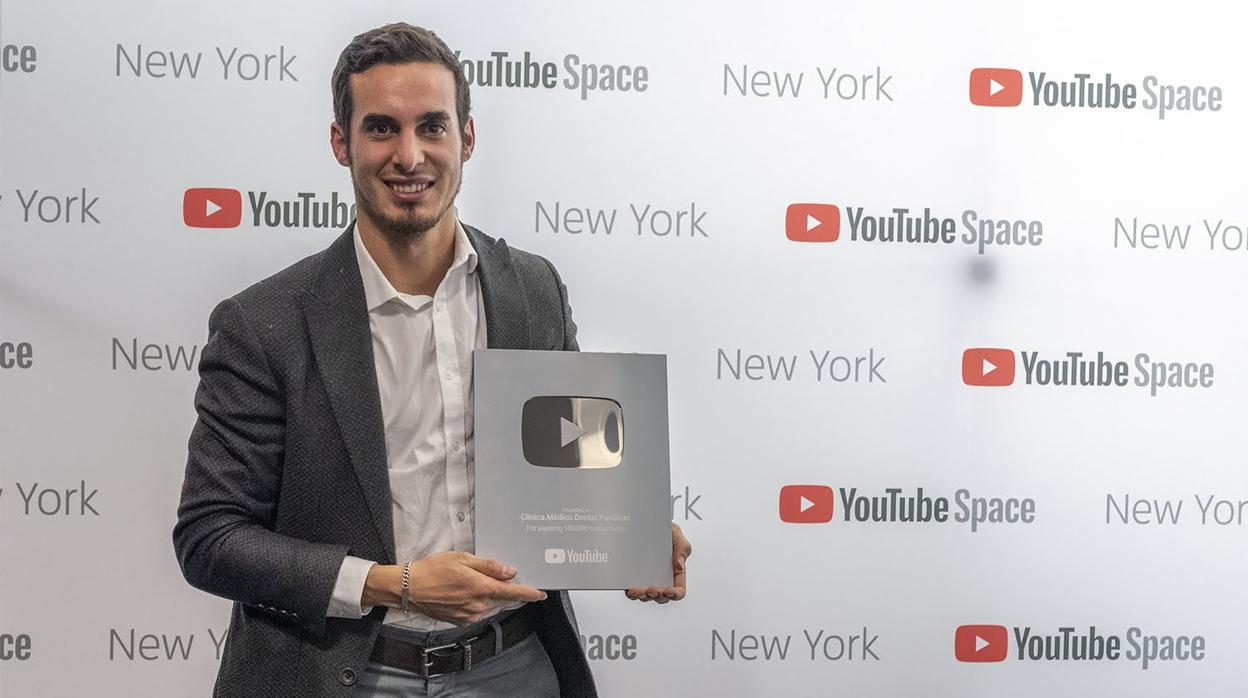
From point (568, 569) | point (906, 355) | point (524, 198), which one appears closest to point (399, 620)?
point (568, 569)

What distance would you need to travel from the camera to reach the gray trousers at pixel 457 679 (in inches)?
66.9

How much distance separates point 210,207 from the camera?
293cm

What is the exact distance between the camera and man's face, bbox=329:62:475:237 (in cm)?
175

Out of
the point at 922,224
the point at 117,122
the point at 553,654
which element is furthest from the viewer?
the point at 922,224

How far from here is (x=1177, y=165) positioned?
3.18 metres

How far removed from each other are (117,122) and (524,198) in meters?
1.03

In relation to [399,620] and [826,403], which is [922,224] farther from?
[399,620]

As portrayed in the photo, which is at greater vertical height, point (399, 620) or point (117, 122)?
point (117, 122)

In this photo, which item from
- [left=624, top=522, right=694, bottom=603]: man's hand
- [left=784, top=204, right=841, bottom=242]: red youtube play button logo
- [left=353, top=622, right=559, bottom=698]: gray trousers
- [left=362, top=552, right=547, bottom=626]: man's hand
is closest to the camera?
[left=362, top=552, right=547, bottom=626]: man's hand

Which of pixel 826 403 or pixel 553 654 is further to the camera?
pixel 826 403

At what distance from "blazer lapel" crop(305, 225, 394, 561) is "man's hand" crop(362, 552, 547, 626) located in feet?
0.22

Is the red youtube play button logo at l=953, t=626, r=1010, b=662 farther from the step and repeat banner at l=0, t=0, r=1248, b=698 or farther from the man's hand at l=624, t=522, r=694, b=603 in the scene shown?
the man's hand at l=624, t=522, r=694, b=603

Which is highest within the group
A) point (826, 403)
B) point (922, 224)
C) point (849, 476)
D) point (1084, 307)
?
point (922, 224)

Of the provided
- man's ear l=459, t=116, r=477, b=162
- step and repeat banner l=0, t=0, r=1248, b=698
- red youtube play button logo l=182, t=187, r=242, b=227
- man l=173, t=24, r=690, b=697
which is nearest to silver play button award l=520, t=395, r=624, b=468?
man l=173, t=24, r=690, b=697
